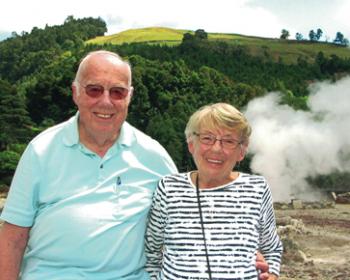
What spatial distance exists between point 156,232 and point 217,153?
28.3 inches

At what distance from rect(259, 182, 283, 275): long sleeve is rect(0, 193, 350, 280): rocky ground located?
42.9 ft

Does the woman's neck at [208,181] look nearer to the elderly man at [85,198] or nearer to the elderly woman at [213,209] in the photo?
the elderly woman at [213,209]

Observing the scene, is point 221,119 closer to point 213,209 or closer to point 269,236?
point 213,209

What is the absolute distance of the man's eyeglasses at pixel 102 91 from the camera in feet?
15.4

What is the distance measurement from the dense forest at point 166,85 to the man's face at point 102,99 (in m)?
43.9

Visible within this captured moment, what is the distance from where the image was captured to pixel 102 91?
15.4 ft

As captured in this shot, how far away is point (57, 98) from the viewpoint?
6931cm

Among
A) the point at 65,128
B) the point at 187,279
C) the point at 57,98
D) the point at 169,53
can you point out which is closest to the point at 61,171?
the point at 65,128

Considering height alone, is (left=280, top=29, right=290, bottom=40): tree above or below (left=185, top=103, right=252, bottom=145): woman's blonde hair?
above

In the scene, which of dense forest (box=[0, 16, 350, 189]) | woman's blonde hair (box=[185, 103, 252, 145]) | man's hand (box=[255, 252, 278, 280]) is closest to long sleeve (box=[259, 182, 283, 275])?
man's hand (box=[255, 252, 278, 280])

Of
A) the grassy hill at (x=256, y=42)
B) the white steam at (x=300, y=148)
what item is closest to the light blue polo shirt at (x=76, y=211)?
the white steam at (x=300, y=148)

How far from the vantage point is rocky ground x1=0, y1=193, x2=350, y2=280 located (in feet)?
61.7

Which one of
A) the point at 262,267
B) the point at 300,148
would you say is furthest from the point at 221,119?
the point at 300,148

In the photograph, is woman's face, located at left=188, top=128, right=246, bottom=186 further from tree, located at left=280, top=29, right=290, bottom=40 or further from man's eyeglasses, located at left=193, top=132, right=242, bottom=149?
tree, located at left=280, top=29, right=290, bottom=40
